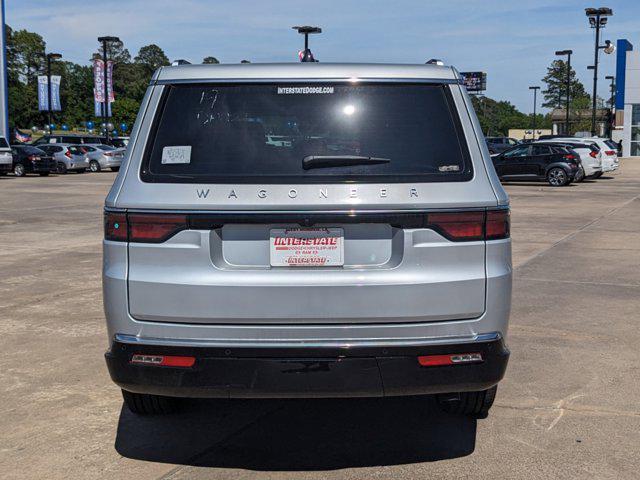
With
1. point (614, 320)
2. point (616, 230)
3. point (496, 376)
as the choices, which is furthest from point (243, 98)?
point (616, 230)

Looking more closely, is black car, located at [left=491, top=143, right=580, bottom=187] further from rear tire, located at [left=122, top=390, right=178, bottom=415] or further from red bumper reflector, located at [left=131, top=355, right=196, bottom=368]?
red bumper reflector, located at [left=131, top=355, right=196, bottom=368]

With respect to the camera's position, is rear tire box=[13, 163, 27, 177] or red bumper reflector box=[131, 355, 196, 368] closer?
red bumper reflector box=[131, 355, 196, 368]

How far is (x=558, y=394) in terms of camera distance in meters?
5.00

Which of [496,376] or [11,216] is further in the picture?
[11,216]

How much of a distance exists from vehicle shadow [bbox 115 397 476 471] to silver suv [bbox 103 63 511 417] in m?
0.63

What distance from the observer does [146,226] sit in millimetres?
3506

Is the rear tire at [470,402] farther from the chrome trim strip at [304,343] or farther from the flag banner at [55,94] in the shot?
the flag banner at [55,94]

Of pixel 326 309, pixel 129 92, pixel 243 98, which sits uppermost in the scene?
pixel 129 92

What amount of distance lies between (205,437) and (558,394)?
225cm

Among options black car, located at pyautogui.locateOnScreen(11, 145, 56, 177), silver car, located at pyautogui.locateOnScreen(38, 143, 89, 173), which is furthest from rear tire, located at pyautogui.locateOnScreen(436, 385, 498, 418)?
silver car, located at pyautogui.locateOnScreen(38, 143, 89, 173)

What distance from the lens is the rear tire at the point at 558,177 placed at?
2847cm

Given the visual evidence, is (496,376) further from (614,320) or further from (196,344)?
(614,320)

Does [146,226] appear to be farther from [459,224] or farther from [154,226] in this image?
[459,224]

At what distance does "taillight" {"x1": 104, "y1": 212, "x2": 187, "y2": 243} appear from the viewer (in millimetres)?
3479
